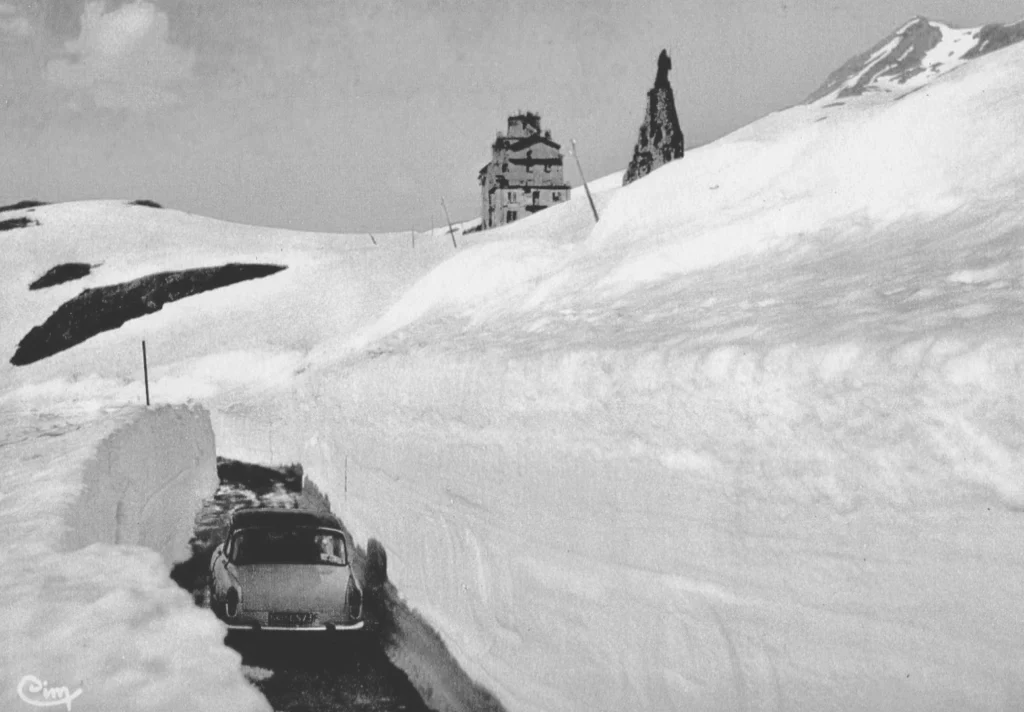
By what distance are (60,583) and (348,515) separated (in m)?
11.6

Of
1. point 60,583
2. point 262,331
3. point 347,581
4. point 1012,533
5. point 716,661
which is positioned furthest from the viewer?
point 262,331

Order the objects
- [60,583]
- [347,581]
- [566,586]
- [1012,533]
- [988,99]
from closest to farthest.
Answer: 1. [1012,533]
2. [60,583]
3. [566,586]
4. [347,581]
5. [988,99]

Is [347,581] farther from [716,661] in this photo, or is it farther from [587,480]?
[716,661]

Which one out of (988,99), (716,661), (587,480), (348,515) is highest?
(988,99)

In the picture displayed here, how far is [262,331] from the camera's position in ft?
158

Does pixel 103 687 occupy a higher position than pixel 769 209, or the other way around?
pixel 769 209

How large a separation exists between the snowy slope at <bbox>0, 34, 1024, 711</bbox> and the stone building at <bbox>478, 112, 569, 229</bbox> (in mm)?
56481

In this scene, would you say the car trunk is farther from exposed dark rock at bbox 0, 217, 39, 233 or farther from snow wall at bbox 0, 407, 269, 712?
exposed dark rock at bbox 0, 217, 39, 233

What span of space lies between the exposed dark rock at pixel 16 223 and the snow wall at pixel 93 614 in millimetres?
72614

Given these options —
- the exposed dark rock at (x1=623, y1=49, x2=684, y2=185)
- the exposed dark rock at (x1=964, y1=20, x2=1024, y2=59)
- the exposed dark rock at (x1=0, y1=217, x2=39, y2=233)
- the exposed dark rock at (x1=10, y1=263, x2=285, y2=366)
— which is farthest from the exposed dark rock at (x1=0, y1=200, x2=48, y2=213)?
the exposed dark rock at (x1=964, y1=20, x2=1024, y2=59)

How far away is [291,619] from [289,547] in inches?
42.6

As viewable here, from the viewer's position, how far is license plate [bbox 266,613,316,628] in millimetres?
8555

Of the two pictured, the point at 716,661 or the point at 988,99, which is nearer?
the point at 716,661

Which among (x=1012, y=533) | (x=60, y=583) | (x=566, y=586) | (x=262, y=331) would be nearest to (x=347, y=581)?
(x=566, y=586)
